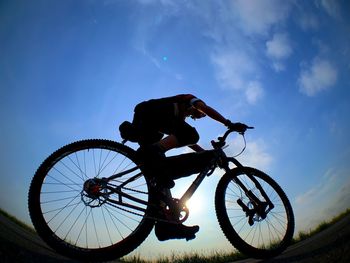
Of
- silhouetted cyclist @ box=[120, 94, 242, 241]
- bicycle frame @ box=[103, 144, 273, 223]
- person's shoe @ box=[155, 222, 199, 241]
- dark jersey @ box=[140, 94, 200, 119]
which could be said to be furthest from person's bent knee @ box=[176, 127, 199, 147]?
person's shoe @ box=[155, 222, 199, 241]

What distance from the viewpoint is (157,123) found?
3.97 meters

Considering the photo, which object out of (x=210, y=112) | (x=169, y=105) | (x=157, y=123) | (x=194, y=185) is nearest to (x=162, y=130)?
(x=157, y=123)

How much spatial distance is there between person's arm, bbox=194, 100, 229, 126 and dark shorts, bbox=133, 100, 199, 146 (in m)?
0.35

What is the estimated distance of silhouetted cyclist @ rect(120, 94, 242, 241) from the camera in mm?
3684

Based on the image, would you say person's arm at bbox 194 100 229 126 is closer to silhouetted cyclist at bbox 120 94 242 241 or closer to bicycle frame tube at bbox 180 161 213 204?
silhouetted cyclist at bbox 120 94 242 241

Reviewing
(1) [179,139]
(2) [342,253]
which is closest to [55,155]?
(1) [179,139]

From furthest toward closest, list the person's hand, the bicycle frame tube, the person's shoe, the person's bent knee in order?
the person's hand < the person's bent knee < the bicycle frame tube < the person's shoe

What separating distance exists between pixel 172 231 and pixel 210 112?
1.87 metres

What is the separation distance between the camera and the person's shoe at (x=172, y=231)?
346 centimetres

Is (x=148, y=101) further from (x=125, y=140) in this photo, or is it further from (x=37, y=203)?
(x=37, y=203)

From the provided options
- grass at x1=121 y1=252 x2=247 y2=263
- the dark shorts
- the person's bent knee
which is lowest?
grass at x1=121 y1=252 x2=247 y2=263

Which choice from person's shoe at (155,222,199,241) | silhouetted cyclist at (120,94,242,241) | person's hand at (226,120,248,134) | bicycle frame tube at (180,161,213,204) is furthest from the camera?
person's hand at (226,120,248,134)

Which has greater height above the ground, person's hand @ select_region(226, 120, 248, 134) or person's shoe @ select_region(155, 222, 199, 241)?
person's hand @ select_region(226, 120, 248, 134)

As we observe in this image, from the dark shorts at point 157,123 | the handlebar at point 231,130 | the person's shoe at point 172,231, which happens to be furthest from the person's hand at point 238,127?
the person's shoe at point 172,231
